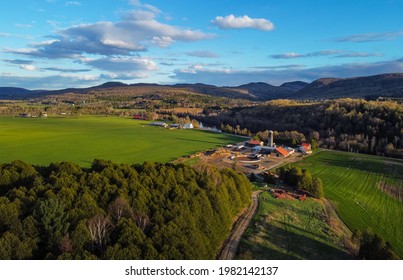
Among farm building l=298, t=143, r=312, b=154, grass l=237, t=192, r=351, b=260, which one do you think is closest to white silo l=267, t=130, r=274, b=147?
farm building l=298, t=143, r=312, b=154

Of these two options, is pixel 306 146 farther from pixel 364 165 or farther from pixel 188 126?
pixel 188 126

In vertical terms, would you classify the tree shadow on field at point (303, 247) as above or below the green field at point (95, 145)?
below

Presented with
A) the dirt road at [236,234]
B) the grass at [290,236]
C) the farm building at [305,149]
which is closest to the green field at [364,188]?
the farm building at [305,149]

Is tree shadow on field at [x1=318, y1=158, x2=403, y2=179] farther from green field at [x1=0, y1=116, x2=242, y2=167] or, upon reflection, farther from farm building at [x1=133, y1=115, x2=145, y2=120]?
farm building at [x1=133, y1=115, x2=145, y2=120]

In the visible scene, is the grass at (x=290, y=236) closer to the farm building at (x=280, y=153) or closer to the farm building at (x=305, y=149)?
the farm building at (x=280, y=153)

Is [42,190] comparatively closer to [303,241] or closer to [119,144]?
[303,241]

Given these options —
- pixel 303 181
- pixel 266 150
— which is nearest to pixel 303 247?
pixel 303 181

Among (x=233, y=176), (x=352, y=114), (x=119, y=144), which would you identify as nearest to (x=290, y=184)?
(x=233, y=176)
